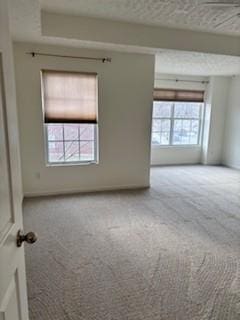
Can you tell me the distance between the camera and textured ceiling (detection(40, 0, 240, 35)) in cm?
294

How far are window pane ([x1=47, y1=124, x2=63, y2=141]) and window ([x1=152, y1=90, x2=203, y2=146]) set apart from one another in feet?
A: 10.6

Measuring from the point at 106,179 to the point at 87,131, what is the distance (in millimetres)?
992

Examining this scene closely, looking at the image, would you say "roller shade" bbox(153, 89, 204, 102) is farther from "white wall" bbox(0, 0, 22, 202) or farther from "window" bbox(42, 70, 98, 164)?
"white wall" bbox(0, 0, 22, 202)

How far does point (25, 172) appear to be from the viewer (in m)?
→ 4.05

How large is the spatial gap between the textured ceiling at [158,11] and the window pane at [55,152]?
2091 mm

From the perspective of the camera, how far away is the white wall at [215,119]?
6.79 meters

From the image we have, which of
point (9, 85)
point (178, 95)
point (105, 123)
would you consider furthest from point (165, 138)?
point (9, 85)

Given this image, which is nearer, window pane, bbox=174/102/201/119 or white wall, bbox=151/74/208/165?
white wall, bbox=151/74/208/165

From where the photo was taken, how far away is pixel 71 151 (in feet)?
14.4

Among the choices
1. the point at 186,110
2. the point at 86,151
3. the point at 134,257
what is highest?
the point at 186,110

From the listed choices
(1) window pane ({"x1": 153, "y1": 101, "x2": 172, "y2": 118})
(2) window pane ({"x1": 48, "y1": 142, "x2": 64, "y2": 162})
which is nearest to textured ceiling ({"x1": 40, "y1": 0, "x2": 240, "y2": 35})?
(2) window pane ({"x1": 48, "y1": 142, "x2": 64, "y2": 162})

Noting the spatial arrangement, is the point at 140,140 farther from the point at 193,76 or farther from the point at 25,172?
the point at 193,76

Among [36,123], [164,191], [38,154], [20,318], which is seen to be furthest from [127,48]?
[20,318]

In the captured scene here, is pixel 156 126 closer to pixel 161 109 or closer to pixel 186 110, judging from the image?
pixel 161 109
